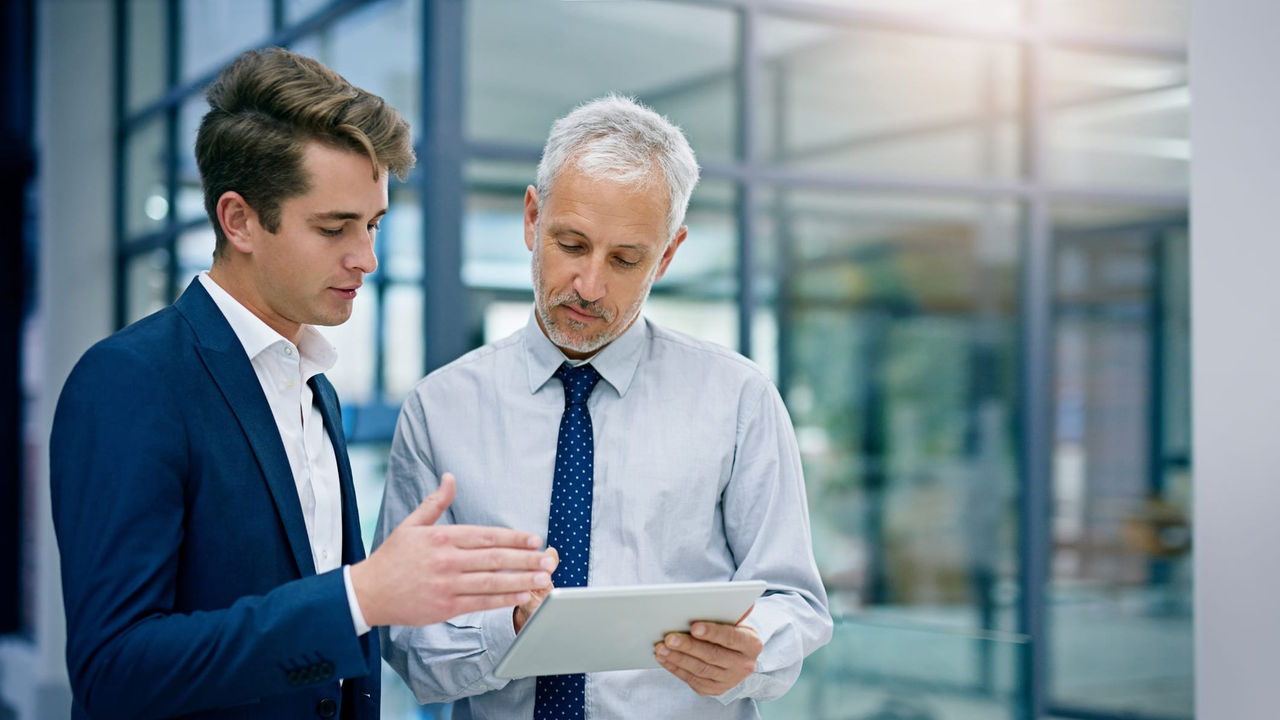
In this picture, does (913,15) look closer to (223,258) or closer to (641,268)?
(641,268)

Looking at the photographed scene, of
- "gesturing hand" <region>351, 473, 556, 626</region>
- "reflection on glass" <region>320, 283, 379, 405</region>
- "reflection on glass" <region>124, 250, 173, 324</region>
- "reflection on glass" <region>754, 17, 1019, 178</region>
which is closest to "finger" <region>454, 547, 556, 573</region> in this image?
"gesturing hand" <region>351, 473, 556, 626</region>

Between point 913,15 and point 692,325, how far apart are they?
2.00 m

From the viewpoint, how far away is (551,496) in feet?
5.86

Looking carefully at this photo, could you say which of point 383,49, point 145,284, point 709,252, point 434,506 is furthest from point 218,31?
point 434,506

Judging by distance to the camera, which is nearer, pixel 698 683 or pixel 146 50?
pixel 698 683

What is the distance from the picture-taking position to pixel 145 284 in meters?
5.92

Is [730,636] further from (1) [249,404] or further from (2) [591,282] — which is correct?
(1) [249,404]

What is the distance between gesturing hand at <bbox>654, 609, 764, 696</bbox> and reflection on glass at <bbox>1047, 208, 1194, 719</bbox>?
193 inches

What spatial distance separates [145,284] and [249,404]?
5006mm

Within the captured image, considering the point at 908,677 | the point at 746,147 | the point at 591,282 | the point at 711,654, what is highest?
the point at 746,147

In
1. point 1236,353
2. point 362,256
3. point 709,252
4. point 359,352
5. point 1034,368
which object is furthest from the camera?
point 1034,368

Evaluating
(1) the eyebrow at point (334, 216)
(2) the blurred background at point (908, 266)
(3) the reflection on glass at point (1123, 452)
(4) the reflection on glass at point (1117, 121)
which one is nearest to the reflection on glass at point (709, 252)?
(2) the blurred background at point (908, 266)

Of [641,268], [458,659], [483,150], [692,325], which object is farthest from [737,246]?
[458,659]

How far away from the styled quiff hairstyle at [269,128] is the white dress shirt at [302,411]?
129 millimetres
